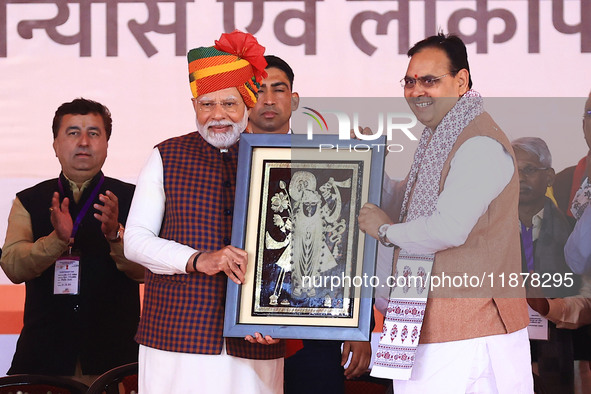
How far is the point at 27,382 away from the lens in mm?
2898

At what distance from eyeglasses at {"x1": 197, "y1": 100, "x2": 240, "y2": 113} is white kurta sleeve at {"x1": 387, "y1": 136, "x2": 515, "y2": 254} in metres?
0.66

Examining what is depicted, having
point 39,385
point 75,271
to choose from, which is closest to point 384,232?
point 39,385

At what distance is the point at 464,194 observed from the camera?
2254 millimetres

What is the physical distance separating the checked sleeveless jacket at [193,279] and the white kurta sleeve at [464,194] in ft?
1.85

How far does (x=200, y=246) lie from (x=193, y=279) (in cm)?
10

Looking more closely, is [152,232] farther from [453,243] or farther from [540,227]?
[540,227]

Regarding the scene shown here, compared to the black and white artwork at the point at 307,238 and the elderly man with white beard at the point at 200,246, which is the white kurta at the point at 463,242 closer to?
the black and white artwork at the point at 307,238

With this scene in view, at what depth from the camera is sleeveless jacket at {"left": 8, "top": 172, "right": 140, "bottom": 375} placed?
362cm

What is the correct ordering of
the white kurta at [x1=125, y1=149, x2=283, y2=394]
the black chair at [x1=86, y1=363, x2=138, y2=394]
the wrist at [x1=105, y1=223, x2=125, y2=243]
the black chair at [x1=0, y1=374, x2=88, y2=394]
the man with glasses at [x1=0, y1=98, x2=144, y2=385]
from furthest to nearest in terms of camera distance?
the man with glasses at [x1=0, y1=98, x2=144, y2=385] < the wrist at [x1=105, y1=223, x2=125, y2=243] < the black chair at [x1=0, y1=374, x2=88, y2=394] < the black chair at [x1=86, y1=363, x2=138, y2=394] < the white kurta at [x1=125, y1=149, x2=283, y2=394]

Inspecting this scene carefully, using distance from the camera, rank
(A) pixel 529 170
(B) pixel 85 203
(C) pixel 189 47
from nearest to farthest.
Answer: (A) pixel 529 170 < (B) pixel 85 203 < (C) pixel 189 47

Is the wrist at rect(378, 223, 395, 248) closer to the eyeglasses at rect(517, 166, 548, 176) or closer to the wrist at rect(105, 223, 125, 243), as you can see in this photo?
the eyeglasses at rect(517, 166, 548, 176)

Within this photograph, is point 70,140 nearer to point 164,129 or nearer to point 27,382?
point 164,129

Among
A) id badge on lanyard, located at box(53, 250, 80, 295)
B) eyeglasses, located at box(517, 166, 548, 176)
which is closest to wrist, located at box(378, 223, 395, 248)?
eyeglasses, located at box(517, 166, 548, 176)

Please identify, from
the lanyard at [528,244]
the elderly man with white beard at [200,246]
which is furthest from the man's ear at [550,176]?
the elderly man with white beard at [200,246]
